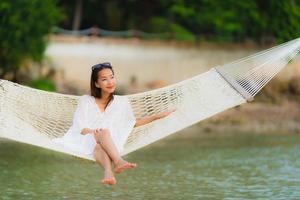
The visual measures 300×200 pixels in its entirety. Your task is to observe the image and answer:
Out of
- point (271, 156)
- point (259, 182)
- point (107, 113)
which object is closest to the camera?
point (107, 113)

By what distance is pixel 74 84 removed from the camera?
24.7 metres

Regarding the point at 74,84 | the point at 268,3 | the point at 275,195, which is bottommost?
the point at 275,195

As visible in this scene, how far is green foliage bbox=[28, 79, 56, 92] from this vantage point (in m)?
23.3

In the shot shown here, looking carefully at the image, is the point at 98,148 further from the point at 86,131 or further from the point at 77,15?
the point at 77,15

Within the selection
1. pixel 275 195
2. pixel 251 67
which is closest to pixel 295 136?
pixel 275 195

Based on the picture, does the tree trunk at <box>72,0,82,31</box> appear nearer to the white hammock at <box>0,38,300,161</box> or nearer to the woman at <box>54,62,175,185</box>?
the white hammock at <box>0,38,300,161</box>

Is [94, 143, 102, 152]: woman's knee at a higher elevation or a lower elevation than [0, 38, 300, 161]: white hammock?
lower

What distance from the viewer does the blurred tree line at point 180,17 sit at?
87.5 ft

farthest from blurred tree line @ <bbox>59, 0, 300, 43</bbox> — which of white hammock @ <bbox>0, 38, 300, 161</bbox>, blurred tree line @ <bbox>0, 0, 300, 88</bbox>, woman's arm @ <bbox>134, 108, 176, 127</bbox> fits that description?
woman's arm @ <bbox>134, 108, 176, 127</bbox>

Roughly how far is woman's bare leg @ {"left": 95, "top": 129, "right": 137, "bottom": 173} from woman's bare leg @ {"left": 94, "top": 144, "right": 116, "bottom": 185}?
0.11 ft

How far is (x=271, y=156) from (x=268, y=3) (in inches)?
307

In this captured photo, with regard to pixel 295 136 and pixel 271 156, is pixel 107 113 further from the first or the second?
pixel 295 136

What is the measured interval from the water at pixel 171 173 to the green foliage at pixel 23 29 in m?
4.84

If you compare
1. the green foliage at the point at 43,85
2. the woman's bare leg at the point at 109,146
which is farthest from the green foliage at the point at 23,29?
the woman's bare leg at the point at 109,146
